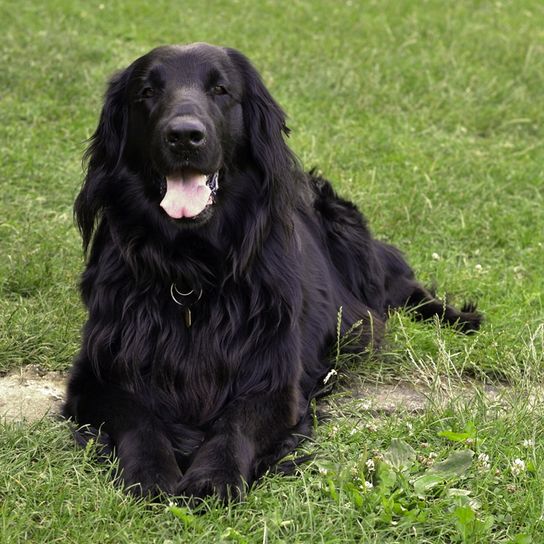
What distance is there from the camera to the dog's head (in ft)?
11.2

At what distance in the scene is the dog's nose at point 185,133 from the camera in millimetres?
3299

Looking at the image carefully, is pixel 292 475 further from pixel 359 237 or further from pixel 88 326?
pixel 359 237

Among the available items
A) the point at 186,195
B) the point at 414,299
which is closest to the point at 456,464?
the point at 186,195

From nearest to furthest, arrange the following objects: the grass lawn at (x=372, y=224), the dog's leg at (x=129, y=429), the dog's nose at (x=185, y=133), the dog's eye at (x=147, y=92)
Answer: the grass lawn at (x=372, y=224), the dog's leg at (x=129, y=429), the dog's nose at (x=185, y=133), the dog's eye at (x=147, y=92)

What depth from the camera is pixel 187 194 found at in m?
3.49

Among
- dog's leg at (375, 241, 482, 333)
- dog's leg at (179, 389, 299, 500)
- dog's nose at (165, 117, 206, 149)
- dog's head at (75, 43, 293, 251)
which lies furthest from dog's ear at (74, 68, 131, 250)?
dog's leg at (375, 241, 482, 333)

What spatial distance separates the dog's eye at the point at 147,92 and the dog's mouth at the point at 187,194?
1.20ft

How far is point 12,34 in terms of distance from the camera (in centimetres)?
891

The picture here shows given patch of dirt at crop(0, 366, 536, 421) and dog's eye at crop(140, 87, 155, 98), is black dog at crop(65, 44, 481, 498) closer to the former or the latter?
dog's eye at crop(140, 87, 155, 98)

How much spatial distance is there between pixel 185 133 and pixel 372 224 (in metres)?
2.84

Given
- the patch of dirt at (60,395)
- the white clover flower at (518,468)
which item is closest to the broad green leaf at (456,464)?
the white clover flower at (518,468)

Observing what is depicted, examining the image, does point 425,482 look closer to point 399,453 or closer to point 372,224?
point 399,453

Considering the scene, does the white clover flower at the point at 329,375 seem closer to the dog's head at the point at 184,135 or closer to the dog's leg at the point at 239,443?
the dog's leg at the point at 239,443

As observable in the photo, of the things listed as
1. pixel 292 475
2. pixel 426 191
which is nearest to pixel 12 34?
pixel 426 191
